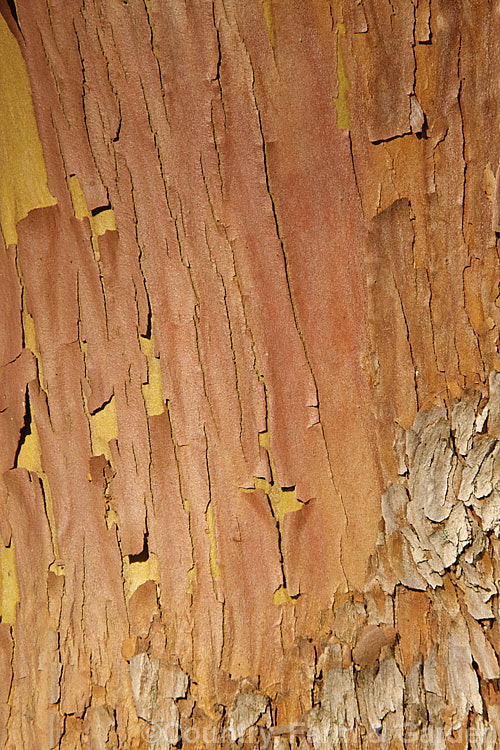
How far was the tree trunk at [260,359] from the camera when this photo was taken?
751mm

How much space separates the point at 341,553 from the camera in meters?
0.80

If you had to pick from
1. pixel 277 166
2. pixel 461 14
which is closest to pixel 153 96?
pixel 277 166

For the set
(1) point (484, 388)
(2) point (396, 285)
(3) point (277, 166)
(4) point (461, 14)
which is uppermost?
(4) point (461, 14)

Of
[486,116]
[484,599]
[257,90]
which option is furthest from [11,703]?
[486,116]

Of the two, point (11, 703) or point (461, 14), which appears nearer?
point (461, 14)

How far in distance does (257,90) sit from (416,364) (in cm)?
40

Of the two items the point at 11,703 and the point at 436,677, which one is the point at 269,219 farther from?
the point at 11,703

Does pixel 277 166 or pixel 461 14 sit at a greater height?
pixel 461 14

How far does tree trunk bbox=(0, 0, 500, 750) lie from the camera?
75 centimetres

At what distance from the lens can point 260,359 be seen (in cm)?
78

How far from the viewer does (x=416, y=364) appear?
78 cm

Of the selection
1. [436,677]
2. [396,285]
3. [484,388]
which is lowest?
[436,677]

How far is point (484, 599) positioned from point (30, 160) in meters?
0.83

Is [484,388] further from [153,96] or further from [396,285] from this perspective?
[153,96]
